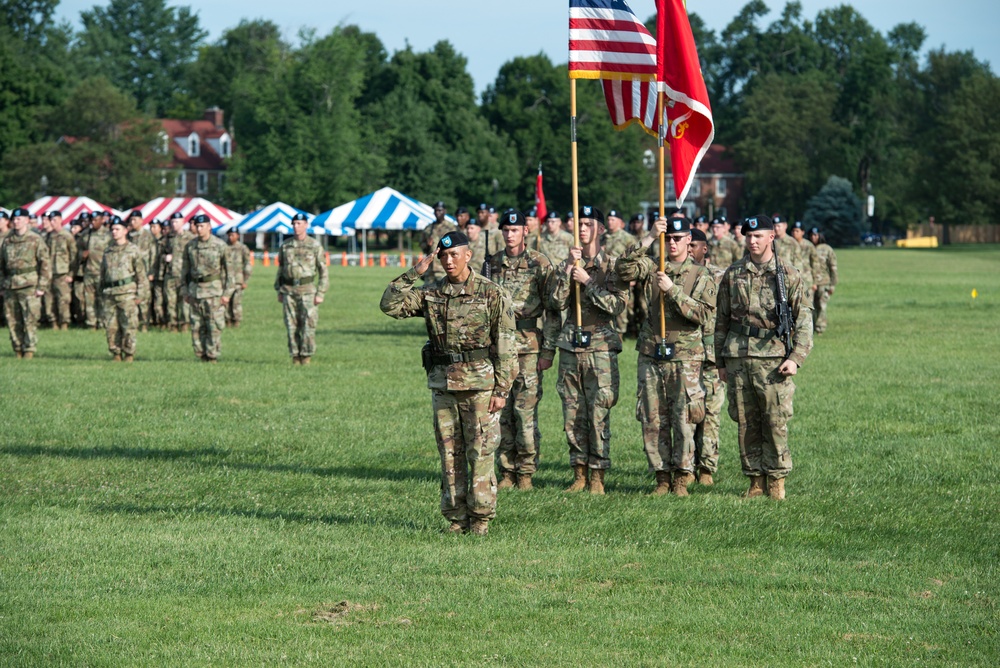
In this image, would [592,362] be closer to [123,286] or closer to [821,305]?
[123,286]

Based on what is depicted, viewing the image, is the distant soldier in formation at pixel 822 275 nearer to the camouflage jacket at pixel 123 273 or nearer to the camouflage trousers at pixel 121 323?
the camouflage jacket at pixel 123 273

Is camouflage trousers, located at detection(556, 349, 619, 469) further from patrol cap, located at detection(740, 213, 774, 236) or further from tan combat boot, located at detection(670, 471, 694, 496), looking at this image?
patrol cap, located at detection(740, 213, 774, 236)

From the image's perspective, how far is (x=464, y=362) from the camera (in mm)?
9977

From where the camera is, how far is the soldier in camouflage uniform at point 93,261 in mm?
27109

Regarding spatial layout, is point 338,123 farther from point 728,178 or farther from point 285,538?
point 285,538

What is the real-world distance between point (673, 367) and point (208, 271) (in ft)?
41.0

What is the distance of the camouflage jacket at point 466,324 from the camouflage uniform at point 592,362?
1931mm

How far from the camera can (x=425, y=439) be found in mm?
15000

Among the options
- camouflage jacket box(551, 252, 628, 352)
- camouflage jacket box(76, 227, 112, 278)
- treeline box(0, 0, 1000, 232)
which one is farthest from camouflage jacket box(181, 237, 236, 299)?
treeline box(0, 0, 1000, 232)

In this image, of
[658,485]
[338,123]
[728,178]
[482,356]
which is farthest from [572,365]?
[728,178]

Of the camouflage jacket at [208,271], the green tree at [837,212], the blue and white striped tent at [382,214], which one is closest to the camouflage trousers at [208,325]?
the camouflage jacket at [208,271]

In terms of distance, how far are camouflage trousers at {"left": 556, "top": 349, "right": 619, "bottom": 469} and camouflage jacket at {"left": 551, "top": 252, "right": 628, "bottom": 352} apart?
0.35 ft

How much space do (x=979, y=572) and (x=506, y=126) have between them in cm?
10388

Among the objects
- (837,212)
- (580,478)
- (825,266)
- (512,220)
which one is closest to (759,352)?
(580,478)
